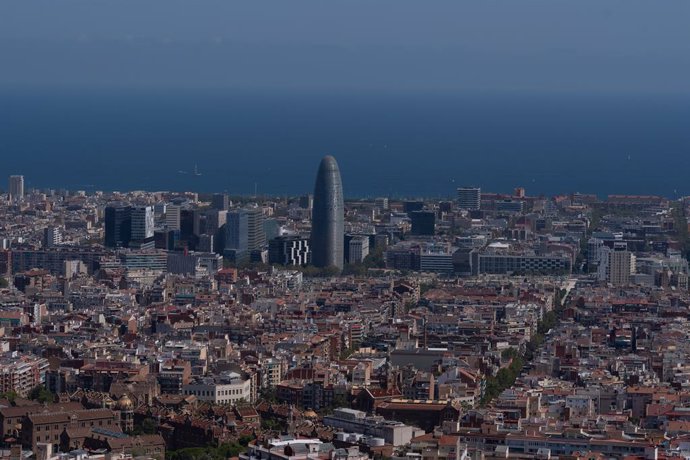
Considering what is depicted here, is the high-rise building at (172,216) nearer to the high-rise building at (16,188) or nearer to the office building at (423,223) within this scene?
the office building at (423,223)

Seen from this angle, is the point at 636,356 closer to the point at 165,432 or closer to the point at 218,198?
the point at 165,432

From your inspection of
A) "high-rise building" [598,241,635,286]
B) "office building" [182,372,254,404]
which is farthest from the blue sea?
"office building" [182,372,254,404]

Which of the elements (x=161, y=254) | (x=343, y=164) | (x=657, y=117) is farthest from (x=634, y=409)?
(x=657, y=117)

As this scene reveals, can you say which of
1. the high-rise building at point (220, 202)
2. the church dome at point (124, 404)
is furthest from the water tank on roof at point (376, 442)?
the high-rise building at point (220, 202)

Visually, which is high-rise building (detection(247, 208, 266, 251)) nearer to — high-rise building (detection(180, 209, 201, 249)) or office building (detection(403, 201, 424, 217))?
high-rise building (detection(180, 209, 201, 249))

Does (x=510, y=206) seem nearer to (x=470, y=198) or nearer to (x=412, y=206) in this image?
(x=470, y=198)
